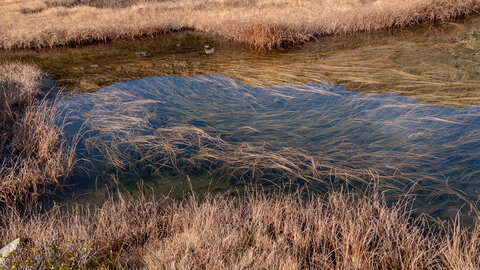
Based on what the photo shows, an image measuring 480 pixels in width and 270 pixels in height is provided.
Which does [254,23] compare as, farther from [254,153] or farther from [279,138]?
[254,153]

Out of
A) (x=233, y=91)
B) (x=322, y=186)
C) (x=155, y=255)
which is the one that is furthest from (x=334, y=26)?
(x=155, y=255)

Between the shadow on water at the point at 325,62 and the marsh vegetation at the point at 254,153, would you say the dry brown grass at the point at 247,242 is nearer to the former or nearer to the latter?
the marsh vegetation at the point at 254,153

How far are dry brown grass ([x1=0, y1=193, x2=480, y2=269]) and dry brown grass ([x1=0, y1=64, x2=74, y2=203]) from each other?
34.6 inches

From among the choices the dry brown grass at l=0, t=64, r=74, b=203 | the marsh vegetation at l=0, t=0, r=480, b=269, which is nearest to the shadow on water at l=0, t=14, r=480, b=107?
the marsh vegetation at l=0, t=0, r=480, b=269

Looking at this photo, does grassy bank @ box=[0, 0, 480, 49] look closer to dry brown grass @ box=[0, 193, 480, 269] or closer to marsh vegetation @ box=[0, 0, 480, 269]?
marsh vegetation @ box=[0, 0, 480, 269]

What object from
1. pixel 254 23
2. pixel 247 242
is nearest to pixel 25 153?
pixel 247 242

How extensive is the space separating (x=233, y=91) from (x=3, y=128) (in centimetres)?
420

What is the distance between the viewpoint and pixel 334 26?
10.5 m

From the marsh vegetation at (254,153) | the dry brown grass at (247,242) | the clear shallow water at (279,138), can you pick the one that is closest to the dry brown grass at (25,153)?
the marsh vegetation at (254,153)

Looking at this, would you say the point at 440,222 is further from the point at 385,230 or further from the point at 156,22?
the point at 156,22

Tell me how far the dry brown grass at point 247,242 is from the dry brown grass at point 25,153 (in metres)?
0.88

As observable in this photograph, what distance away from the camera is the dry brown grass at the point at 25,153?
3584 millimetres

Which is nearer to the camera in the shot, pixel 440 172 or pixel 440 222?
pixel 440 222

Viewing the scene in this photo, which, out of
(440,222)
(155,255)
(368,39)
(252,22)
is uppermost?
(252,22)
